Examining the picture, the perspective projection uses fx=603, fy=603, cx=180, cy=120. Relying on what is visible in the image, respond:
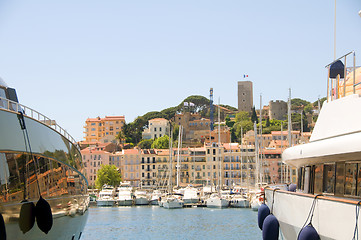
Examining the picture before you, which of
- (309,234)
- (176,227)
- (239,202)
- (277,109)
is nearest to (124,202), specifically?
(239,202)

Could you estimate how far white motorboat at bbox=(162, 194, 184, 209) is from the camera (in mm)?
68569

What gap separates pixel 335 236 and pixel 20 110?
676 cm

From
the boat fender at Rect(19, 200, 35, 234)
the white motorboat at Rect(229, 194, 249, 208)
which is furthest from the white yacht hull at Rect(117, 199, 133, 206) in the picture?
the boat fender at Rect(19, 200, 35, 234)

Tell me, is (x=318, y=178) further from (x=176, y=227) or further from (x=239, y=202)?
(x=239, y=202)

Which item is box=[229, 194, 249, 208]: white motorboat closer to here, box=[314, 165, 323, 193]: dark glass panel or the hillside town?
the hillside town

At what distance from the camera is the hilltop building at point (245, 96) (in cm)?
17986

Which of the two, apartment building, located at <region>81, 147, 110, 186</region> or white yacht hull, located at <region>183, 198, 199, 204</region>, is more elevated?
apartment building, located at <region>81, 147, 110, 186</region>

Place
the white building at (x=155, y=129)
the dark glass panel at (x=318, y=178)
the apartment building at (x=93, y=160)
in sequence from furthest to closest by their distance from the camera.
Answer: the white building at (x=155, y=129) < the apartment building at (x=93, y=160) < the dark glass panel at (x=318, y=178)

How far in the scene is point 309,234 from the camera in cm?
1005

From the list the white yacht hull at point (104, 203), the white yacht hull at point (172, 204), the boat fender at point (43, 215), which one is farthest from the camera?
the white yacht hull at point (104, 203)

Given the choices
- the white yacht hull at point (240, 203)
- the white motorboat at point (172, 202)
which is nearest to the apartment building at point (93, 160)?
the white motorboat at point (172, 202)

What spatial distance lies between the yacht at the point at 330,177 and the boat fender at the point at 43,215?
477cm

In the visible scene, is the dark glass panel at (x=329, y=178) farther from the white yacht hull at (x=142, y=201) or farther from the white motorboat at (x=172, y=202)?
the white yacht hull at (x=142, y=201)

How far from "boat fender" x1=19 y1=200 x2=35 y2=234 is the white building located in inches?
5263
